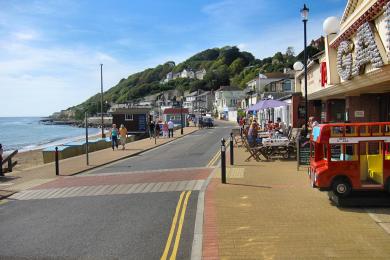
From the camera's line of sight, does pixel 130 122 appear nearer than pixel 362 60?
No

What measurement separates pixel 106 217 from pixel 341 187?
4994 millimetres

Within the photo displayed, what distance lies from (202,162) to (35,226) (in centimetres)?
1127

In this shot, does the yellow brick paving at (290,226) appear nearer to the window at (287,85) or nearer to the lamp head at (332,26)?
the lamp head at (332,26)

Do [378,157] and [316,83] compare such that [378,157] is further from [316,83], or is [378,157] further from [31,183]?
[316,83]

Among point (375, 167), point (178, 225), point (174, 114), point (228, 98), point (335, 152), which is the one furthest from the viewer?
point (228, 98)

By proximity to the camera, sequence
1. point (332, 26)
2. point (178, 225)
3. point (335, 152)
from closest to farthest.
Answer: point (178, 225) < point (335, 152) < point (332, 26)

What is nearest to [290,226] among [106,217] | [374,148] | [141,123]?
[374,148]

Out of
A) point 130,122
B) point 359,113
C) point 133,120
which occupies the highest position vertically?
point 359,113

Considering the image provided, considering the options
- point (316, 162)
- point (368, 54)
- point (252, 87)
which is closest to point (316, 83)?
point (368, 54)

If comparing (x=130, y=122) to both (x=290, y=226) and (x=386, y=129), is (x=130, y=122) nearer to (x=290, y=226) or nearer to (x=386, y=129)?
(x=386, y=129)

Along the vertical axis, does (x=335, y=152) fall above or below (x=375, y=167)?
above

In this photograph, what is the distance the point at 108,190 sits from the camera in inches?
534

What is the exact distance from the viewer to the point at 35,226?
9375 mm

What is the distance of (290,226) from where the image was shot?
27.1 feet
